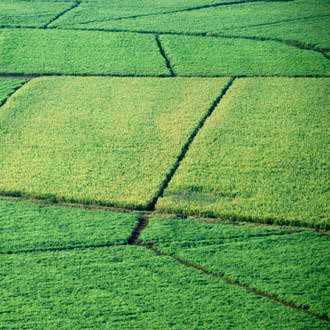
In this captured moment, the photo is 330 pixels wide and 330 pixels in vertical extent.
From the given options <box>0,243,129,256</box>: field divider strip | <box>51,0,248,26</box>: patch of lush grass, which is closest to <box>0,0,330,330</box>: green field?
<box>0,243,129,256</box>: field divider strip

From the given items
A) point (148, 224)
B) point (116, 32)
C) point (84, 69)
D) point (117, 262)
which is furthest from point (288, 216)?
point (116, 32)

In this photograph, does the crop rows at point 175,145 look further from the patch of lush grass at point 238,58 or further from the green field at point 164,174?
the patch of lush grass at point 238,58

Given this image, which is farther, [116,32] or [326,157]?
[116,32]

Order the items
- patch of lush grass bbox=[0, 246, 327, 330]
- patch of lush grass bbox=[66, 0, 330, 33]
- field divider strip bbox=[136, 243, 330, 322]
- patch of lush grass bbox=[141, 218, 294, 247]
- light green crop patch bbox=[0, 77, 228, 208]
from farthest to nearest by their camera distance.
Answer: patch of lush grass bbox=[66, 0, 330, 33], light green crop patch bbox=[0, 77, 228, 208], patch of lush grass bbox=[141, 218, 294, 247], field divider strip bbox=[136, 243, 330, 322], patch of lush grass bbox=[0, 246, 327, 330]

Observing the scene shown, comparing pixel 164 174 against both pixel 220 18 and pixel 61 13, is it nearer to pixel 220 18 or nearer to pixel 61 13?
pixel 220 18

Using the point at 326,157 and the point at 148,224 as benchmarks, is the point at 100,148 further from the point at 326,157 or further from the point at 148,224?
the point at 326,157

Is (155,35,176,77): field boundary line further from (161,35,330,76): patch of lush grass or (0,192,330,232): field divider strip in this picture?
(0,192,330,232): field divider strip
